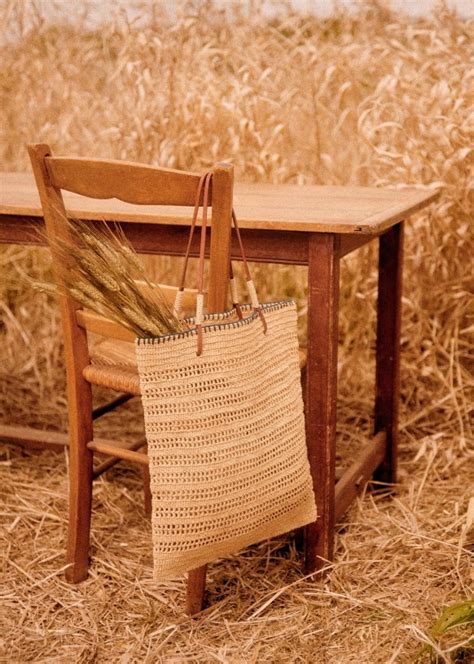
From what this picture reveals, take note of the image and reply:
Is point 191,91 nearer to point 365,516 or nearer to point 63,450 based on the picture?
point 63,450

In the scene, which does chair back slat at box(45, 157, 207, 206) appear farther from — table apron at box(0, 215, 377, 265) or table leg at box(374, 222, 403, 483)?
table leg at box(374, 222, 403, 483)

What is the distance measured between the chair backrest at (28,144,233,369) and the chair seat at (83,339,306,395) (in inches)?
4.2

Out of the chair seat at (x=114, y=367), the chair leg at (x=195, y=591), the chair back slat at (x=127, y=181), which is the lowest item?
the chair leg at (x=195, y=591)

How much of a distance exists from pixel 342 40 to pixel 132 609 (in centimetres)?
216

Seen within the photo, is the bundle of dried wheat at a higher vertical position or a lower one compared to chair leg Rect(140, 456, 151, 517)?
higher

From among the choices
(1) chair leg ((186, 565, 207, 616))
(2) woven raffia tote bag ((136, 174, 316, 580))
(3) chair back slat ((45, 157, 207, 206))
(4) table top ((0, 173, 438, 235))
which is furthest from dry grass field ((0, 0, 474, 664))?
(3) chair back slat ((45, 157, 207, 206))

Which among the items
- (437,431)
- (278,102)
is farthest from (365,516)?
(278,102)

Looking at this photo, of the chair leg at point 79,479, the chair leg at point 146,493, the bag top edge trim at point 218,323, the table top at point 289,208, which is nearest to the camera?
the bag top edge trim at point 218,323

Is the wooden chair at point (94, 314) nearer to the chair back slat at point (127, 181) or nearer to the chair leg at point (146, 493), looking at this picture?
the chair back slat at point (127, 181)

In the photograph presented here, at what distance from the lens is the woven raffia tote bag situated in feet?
5.72

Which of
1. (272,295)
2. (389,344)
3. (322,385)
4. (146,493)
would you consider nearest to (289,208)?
(322,385)

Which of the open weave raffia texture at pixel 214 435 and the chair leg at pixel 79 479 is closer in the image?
the open weave raffia texture at pixel 214 435

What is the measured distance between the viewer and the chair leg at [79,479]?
2170mm

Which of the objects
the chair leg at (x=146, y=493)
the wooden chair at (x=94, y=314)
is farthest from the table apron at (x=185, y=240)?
the chair leg at (x=146, y=493)
